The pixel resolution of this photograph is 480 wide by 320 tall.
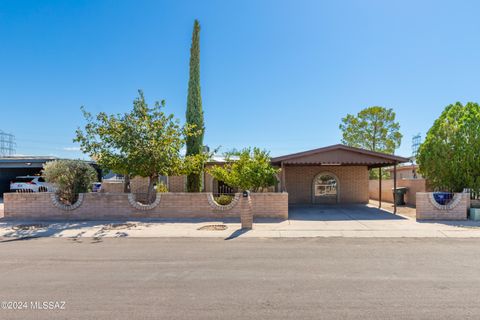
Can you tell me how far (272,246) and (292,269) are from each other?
192cm

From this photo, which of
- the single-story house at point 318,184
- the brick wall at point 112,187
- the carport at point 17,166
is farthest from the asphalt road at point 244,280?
the carport at point 17,166

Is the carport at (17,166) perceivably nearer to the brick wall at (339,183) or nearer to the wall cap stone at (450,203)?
the brick wall at (339,183)

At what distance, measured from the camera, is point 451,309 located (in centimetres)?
392

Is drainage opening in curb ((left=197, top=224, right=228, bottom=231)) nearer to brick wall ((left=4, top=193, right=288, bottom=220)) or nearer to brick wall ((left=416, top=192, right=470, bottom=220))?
brick wall ((left=4, top=193, right=288, bottom=220))

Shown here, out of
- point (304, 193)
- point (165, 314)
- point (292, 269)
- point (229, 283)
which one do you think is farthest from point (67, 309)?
point (304, 193)

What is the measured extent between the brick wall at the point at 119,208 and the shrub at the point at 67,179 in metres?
Result: 0.65

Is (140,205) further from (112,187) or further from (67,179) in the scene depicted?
(112,187)

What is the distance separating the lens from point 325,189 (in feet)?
60.5

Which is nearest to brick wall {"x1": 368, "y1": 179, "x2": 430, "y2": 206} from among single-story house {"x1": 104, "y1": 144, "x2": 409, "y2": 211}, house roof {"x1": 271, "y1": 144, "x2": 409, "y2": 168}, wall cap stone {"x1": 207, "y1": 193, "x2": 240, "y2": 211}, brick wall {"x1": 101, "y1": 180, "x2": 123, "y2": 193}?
single-story house {"x1": 104, "y1": 144, "x2": 409, "y2": 211}

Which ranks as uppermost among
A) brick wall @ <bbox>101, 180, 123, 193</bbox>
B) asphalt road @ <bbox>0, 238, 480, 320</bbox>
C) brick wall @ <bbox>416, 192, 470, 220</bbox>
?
brick wall @ <bbox>101, 180, 123, 193</bbox>

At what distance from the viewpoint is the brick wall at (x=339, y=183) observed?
720 inches

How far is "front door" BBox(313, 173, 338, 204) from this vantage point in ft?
60.2

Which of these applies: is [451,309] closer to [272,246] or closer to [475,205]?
[272,246]

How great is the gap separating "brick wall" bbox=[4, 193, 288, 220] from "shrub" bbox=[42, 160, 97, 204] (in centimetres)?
65
